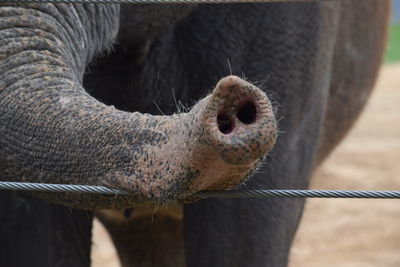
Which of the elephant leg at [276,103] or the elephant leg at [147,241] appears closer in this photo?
the elephant leg at [276,103]

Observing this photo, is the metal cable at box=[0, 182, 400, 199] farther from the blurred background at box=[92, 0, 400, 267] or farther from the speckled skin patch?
the blurred background at box=[92, 0, 400, 267]

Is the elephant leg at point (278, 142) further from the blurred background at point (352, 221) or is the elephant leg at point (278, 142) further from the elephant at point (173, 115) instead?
the blurred background at point (352, 221)

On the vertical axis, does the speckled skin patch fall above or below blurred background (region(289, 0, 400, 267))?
below

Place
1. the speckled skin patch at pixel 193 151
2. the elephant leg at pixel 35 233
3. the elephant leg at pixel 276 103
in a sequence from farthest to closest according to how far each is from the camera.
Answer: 1. the elephant leg at pixel 35 233
2. the elephant leg at pixel 276 103
3. the speckled skin patch at pixel 193 151

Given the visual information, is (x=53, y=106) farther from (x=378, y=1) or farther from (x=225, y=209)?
(x=378, y=1)

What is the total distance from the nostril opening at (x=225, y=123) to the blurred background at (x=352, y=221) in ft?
6.75

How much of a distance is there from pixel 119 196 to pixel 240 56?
990 millimetres

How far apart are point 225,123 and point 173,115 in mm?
175

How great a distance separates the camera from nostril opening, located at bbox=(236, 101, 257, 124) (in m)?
1.38

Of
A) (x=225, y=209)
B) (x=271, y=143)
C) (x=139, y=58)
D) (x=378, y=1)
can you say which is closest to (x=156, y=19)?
(x=139, y=58)

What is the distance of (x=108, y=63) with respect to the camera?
2.52 m

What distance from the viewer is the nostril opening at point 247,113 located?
4.53 ft

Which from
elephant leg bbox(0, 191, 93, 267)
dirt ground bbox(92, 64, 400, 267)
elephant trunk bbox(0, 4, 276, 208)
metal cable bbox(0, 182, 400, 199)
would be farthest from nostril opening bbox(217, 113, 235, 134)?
dirt ground bbox(92, 64, 400, 267)

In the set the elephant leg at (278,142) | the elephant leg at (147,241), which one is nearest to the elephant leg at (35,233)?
the elephant leg at (278,142)
